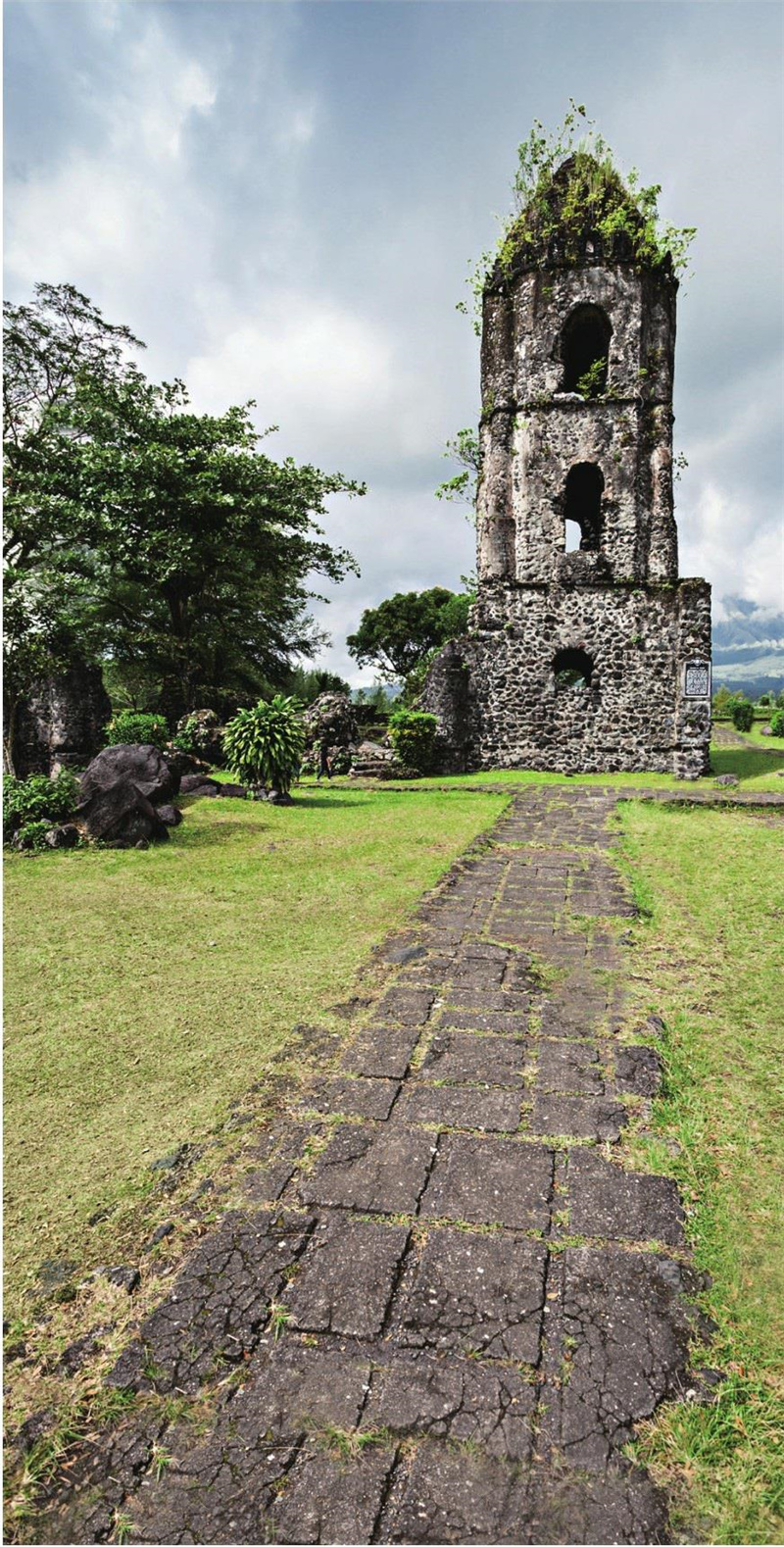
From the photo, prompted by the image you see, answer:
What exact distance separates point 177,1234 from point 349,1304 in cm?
61

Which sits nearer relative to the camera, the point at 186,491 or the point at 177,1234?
the point at 177,1234

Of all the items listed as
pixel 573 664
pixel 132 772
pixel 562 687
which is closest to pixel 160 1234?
pixel 132 772

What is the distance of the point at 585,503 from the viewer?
1855 cm

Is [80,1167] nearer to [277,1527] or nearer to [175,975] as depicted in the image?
[277,1527]

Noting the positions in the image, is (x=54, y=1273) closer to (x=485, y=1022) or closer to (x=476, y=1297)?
(x=476, y=1297)

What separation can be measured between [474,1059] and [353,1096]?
61 centimetres

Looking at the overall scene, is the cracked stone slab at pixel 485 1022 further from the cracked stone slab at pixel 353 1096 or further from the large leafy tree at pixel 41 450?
the large leafy tree at pixel 41 450

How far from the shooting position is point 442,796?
12398mm

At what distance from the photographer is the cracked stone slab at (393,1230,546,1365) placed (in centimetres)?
190

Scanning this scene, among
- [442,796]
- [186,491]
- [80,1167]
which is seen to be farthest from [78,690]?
[80,1167]

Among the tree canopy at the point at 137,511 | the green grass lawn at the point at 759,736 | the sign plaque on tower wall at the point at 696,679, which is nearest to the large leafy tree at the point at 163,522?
the tree canopy at the point at 137,511

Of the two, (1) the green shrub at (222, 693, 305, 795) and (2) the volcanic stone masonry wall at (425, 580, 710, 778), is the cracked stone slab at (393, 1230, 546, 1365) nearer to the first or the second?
(1) the green shrub at (222, 693, 305, 795)

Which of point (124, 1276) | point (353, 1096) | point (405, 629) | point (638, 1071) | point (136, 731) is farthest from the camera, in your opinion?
point (405, 629)

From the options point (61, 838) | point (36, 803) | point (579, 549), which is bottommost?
point (61, 838)
